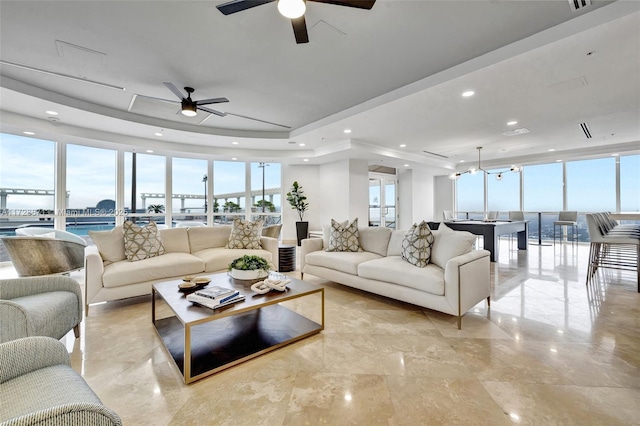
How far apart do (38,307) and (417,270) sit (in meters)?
3.01

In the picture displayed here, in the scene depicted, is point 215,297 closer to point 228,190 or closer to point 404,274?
point 404,274

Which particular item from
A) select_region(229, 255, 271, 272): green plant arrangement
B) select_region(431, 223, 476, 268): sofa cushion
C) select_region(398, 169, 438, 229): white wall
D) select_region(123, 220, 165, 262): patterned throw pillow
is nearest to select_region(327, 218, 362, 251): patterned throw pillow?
select_region(431, 223, 476, 268): sofa cushion

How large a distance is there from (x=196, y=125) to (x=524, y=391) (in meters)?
6.01

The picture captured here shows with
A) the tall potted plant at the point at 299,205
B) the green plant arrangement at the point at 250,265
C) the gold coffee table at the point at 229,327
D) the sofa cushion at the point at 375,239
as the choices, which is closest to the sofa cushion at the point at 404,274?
the sofa cushion at the point at 375,239

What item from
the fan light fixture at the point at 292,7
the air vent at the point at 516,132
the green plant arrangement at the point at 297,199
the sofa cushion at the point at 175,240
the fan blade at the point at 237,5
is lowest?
the sofa cushion at the point at 175,240

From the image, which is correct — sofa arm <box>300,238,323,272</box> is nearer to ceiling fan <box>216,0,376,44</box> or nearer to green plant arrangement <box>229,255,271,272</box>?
green plant arrangement <box>229,255,271,272</box>

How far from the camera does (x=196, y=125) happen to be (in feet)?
18.1

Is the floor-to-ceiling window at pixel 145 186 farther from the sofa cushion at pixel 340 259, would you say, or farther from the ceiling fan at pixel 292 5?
the ceiling fan at pixel 292 5

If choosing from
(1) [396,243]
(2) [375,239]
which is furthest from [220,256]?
(1) [396,243]

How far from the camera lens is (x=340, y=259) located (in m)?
3.55

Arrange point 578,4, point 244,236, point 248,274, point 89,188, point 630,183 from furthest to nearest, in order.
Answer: point 630,183, point 89,188, point 244,236, point 248,274, point 578,4

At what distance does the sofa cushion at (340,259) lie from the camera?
135 inches

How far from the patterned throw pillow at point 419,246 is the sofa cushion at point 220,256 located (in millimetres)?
2046

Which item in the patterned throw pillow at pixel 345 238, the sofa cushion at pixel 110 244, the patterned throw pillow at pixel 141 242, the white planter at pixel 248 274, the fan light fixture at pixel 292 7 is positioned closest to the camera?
the fan light fixture at pixel 292 7
